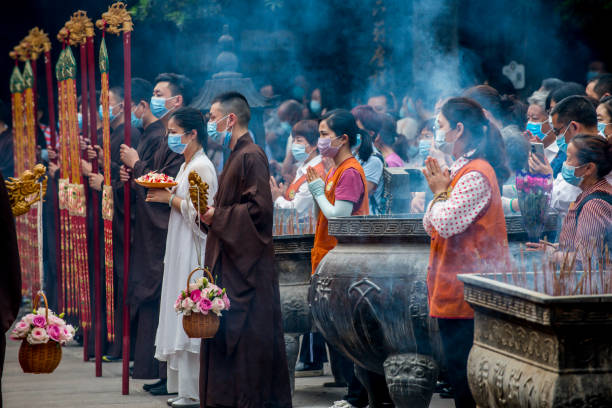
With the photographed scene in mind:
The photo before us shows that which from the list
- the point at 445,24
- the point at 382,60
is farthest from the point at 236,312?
the point at 382,60

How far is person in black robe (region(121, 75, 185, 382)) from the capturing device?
6621mm

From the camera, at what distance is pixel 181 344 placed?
5.95m

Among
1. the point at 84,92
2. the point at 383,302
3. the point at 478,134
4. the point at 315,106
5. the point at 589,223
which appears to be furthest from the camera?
the point at 315,106

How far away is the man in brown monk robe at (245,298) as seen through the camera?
5270 millimetres

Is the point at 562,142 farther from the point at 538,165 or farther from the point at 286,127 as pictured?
the point at 286,127

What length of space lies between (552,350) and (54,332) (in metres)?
2.37

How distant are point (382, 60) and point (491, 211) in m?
5.62

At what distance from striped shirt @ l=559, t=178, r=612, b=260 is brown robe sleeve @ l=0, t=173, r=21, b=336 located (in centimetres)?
226

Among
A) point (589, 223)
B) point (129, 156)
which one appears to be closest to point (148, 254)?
point (129, 156)

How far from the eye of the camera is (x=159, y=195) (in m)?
6.03

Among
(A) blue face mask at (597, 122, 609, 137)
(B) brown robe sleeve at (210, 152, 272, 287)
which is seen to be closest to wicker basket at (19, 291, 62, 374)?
(B) brown robe sleeve at (210, 152, 272, 287)

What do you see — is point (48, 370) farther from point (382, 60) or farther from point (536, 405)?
point (382, 60)

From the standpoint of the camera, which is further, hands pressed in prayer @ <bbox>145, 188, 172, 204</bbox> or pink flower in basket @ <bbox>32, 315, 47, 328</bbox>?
hands pressed in prayer @ <bbox>145, 188, 172, 204</bbox>

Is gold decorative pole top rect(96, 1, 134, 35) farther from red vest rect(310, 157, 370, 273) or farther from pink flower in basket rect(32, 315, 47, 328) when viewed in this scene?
pink flower in basket rect(32, 315, 47, 328)
